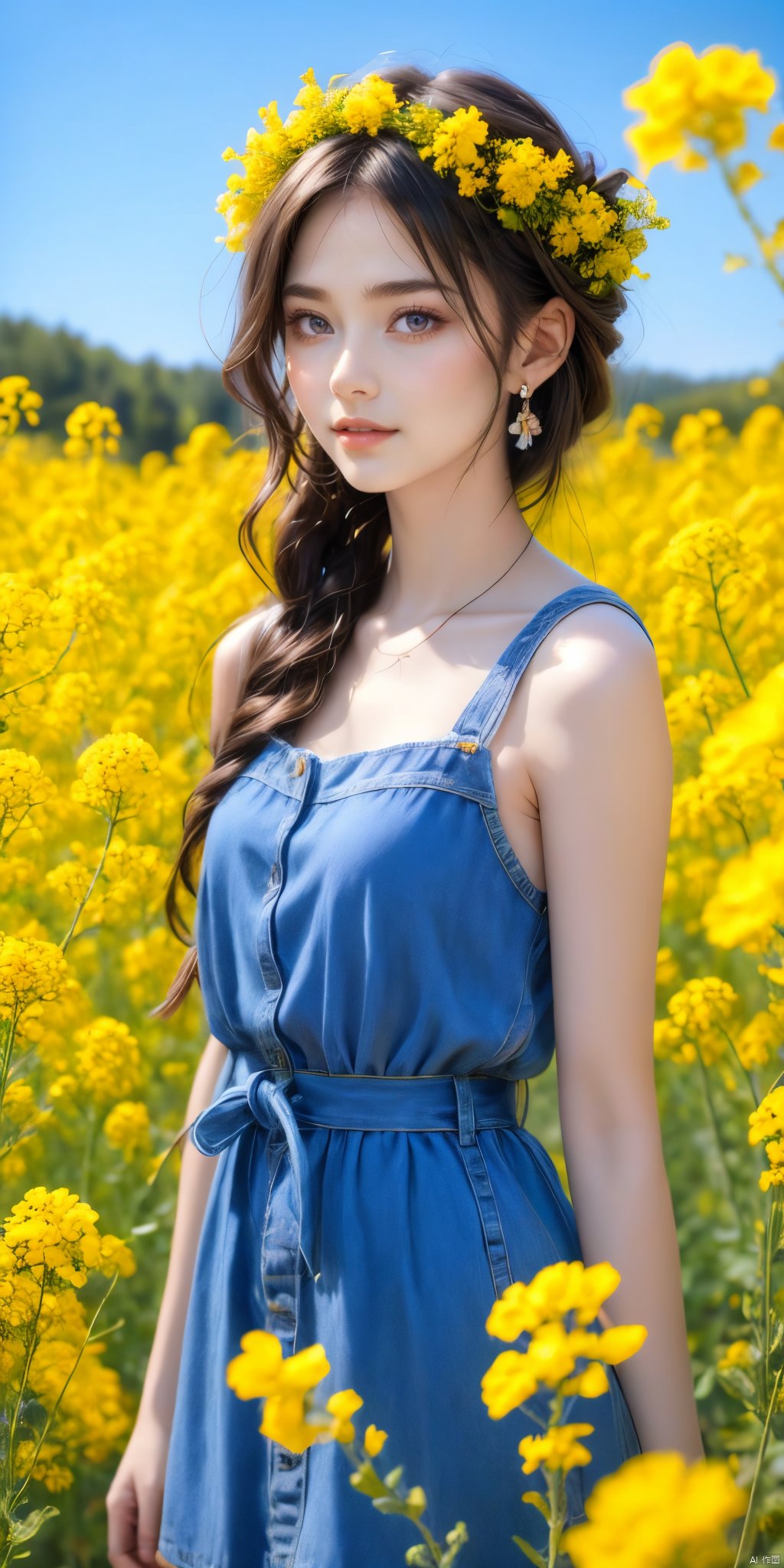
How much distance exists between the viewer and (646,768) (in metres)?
1.14

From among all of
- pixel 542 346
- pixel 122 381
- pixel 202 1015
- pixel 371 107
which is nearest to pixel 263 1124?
pixel 542 346

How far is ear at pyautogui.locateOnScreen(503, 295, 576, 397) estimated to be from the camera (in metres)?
1.33

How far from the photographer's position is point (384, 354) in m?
1.20

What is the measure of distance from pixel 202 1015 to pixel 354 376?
1.33m

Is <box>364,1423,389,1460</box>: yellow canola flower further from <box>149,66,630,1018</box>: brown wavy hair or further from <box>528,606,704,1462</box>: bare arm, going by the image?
<box>149,66,630,1018</box>: brown wavy hair

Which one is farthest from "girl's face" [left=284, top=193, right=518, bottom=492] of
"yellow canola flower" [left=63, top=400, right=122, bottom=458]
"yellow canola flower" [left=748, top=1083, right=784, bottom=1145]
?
"yellow canola flower" [left=63, top=400, right=122, bottom=458]

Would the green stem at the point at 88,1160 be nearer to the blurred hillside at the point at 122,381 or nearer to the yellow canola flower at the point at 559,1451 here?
the yellow canola flower at the point at 559,1451

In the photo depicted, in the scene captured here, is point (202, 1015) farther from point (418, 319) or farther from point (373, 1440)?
point (373, 1440)

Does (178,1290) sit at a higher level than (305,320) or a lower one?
lower

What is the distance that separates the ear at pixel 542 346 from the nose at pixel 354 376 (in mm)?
178

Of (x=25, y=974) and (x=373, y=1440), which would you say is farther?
(x=25, y=974)

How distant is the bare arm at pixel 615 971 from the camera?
42.9 inches

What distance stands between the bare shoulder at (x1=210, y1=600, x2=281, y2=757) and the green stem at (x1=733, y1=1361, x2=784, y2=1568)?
0.86 m

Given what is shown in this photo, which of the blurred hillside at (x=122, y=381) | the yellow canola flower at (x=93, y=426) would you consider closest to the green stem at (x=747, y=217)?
the yellow canola flower at (x=93, y=426)
